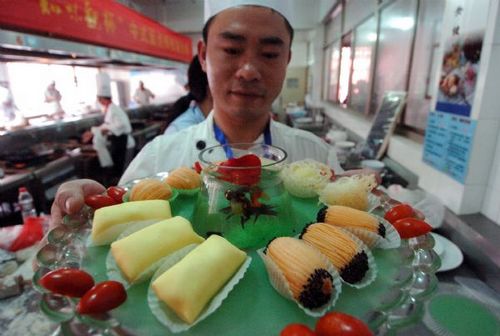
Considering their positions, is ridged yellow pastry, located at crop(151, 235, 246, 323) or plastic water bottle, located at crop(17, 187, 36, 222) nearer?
ridged yellow pastry, located at crop(151, 235, 246, 323)

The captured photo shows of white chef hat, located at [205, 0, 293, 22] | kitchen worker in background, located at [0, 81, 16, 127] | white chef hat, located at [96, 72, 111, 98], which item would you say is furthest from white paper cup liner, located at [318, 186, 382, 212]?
white chef hat, located at [96, 72, 111, 98]

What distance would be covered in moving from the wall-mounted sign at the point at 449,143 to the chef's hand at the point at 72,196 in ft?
4.79

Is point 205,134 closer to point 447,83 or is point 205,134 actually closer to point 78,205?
point 78,205

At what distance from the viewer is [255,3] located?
99 cm

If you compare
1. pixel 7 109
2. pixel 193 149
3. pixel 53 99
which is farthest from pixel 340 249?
pixel 53 99

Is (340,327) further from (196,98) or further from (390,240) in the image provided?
(196,98)

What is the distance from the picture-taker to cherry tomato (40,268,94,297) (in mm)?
420

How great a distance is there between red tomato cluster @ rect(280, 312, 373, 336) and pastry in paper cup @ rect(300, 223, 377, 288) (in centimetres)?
11

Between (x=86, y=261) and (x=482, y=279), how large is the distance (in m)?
1.40

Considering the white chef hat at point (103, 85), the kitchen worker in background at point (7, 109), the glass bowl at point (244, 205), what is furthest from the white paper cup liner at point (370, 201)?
the white chef hat at point (103, 85)

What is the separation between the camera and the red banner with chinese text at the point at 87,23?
7.45 feet

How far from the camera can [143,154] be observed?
1.34 m

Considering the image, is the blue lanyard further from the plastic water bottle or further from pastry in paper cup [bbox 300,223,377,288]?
the plastic water bottle

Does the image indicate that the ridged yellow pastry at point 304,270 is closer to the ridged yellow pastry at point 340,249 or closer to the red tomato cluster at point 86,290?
the ridged yellow pastry at point 340,249
